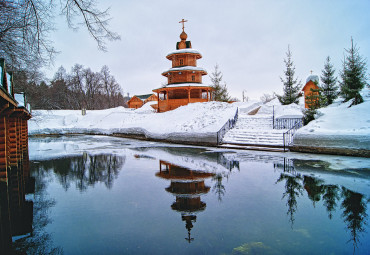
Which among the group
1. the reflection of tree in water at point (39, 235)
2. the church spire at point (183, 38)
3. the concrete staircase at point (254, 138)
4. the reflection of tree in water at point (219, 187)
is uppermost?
the church spire at point (183, 38)

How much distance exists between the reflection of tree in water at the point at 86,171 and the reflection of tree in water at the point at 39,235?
135cm

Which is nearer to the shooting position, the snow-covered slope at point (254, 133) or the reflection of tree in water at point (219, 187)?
the reflection of tree in water at point (219, 187)

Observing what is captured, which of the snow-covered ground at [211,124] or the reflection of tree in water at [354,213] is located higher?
the snow-covered ground at [211,124]

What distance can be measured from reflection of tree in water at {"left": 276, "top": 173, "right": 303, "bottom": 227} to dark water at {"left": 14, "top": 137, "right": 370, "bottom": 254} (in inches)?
1.1

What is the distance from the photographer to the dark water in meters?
4.16

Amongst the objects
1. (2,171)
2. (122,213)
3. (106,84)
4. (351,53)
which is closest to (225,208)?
(122,213)

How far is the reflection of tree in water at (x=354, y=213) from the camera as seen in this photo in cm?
460

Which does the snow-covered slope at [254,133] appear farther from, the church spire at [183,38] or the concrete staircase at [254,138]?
the church spire at [183,38]

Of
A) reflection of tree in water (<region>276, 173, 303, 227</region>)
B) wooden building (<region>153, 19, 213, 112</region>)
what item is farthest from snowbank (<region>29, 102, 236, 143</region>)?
reflection of tree in water (<region>276, 173, 303, 227</region>)

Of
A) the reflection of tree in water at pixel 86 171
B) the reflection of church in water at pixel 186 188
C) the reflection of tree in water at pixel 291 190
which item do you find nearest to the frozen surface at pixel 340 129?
the reflection of tree in water at pixel 291 190

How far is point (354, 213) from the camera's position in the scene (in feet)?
18.1

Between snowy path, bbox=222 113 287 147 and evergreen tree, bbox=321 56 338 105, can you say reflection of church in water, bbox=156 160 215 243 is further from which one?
evergreen tree, bbox=321 56 338 105

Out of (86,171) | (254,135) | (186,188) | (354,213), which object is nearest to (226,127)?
(254,135)

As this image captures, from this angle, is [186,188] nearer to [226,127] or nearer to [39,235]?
[39,235]
